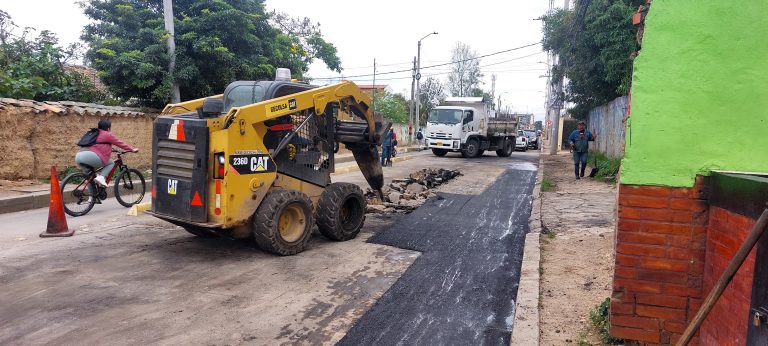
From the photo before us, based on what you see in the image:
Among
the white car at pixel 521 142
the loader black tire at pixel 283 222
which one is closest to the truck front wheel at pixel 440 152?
the white car at pixel 521 142

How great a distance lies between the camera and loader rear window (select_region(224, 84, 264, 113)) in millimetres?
6648

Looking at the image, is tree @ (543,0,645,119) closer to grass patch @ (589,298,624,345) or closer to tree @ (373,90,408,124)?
grass patch @ (589,298,624,345)

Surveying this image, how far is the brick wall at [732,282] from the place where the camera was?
8.79 ft

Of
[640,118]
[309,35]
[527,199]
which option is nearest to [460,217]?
[527,199]

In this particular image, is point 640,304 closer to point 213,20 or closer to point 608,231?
point 608,231

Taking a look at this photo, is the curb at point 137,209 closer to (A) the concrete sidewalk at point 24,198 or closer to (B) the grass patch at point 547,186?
(A) the concrete sidewalk at point 24,198

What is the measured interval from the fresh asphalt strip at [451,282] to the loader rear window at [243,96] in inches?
96.3

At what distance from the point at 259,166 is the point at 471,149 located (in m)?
21.3

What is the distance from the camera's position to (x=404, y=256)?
631 centimetres

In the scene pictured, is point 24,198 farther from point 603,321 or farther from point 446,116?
point 446,116

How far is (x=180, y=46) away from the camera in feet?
52.9

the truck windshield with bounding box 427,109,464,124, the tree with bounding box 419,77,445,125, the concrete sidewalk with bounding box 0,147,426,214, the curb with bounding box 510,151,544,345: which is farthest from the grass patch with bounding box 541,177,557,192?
the tree with bounding box 419,77,445,125

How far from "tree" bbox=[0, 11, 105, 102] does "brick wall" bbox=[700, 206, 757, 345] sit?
1488 centimetres

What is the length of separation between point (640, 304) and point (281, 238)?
3.95 metres
